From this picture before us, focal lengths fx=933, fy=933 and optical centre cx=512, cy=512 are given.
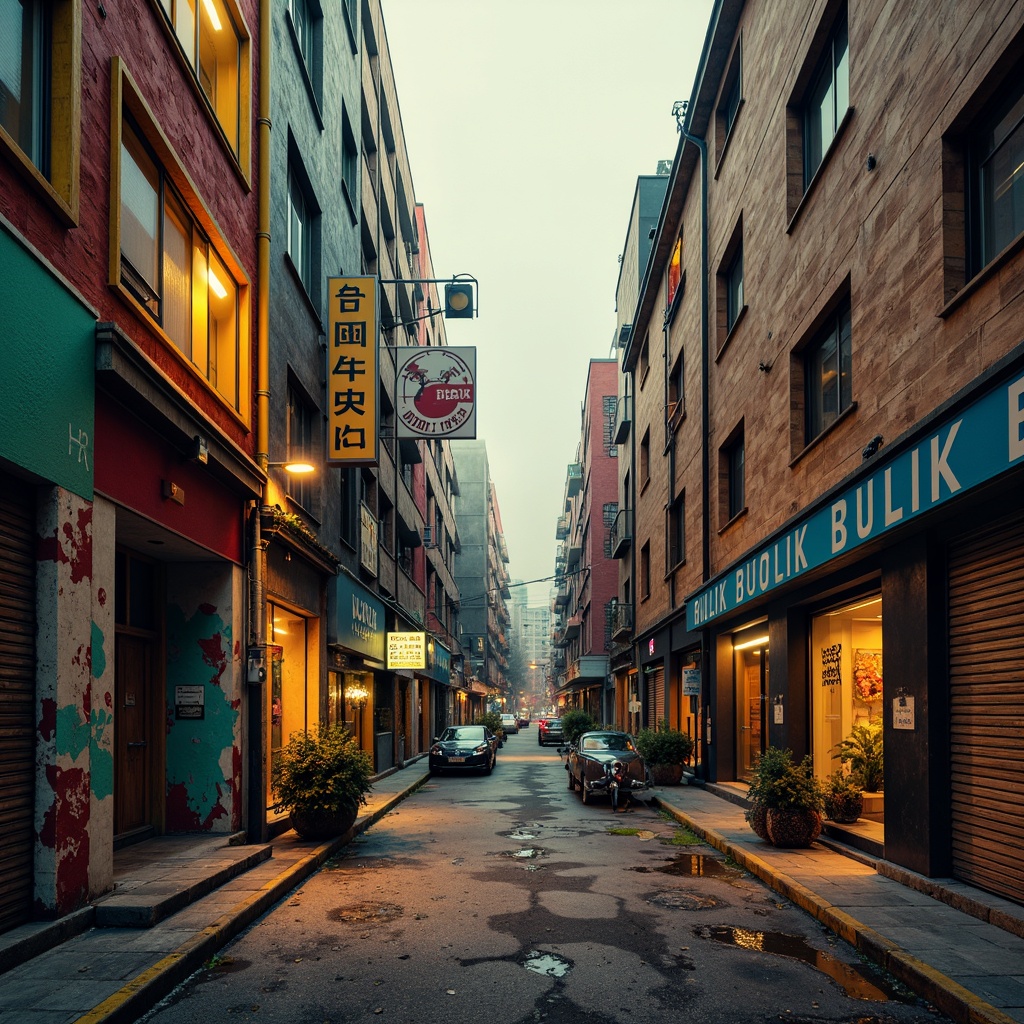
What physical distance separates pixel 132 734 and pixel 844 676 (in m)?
9.39

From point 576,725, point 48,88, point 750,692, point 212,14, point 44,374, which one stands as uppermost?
point 212,14

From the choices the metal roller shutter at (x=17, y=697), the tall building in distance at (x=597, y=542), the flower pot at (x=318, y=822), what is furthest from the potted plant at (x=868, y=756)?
the tall building in distance at (x=597, y=542)

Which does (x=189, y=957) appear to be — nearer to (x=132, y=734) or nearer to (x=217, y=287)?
(x=132, y=734)

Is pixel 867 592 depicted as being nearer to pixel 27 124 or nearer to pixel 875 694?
pixel 875 694

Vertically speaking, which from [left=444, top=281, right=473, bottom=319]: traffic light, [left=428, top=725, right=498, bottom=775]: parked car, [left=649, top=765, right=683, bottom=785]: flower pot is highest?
[left=444, top=281, right=473, bottom=319]: traffic light

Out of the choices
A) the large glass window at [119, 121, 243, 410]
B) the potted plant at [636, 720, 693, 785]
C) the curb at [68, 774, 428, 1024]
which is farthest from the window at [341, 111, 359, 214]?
the curb at [68, 774, 428, 1024]

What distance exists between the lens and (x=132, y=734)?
10867mm

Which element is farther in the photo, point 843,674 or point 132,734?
point 843,674

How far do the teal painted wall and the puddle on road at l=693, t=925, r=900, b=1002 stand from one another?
6317mm

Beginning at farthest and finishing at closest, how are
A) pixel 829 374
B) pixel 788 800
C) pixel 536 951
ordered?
pixel 829 374 < pixel 788 800 < pixel 536 951

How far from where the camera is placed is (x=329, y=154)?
19.3 m

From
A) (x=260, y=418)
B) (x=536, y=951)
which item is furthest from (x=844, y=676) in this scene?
(x=260, y=418)

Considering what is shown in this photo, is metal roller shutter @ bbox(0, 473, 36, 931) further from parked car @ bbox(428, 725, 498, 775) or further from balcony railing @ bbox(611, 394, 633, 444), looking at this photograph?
balcony railing @ bbox(611, 394, 633, 444)

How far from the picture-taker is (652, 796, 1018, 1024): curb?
17.8ft
